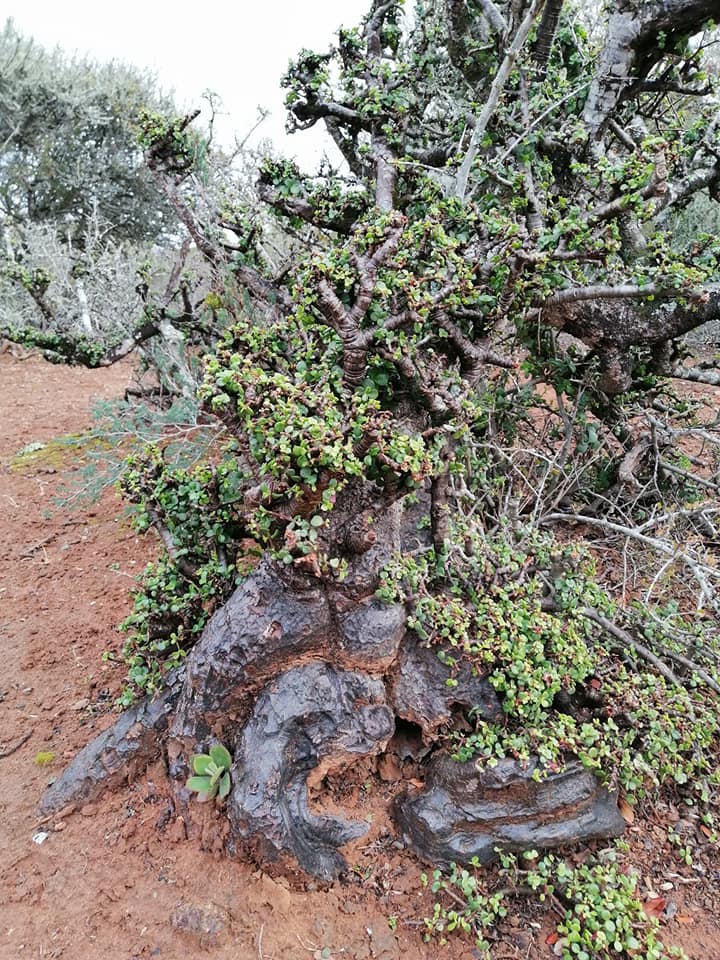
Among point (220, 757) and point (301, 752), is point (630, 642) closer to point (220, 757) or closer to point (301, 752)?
point (301, 752)

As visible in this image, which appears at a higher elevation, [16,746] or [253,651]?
[253,651]

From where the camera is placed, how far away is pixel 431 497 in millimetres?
2547

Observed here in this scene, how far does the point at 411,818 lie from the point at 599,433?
259cm

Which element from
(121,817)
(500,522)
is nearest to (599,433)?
(500,522)

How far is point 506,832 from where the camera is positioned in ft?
7.44

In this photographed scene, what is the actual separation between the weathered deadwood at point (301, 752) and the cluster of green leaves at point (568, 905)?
1.44ft

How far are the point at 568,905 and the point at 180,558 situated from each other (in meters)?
2.21

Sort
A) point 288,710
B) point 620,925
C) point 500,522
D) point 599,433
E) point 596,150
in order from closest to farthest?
point 620,925
point 288,710
point 500,522
point 596,150
point 599,433

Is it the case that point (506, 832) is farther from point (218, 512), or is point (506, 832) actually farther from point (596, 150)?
point (596, 150)

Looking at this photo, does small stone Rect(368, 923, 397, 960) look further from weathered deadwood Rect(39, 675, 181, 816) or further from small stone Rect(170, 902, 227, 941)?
weathered deadwood Rect(39, 675, 181, 816)

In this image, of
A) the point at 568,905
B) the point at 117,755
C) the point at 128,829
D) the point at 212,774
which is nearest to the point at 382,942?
the point at 568,905

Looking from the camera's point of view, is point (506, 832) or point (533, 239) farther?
point (533, 239)

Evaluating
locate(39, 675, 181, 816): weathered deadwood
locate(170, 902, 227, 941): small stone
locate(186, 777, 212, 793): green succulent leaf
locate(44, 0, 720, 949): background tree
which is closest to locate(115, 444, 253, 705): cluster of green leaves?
locate(44, 0, 720, 949): background tree

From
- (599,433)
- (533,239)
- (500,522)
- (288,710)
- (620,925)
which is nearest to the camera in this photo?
(620,925)
